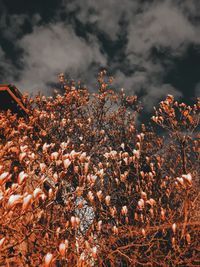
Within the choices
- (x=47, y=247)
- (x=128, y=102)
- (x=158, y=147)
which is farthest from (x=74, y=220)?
(x=128, y=102)

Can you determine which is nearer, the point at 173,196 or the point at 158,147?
the point at 173,196

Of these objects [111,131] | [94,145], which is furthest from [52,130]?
[111,131]

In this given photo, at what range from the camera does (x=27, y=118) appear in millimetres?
9195

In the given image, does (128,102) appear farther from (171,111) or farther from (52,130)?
(171,111)

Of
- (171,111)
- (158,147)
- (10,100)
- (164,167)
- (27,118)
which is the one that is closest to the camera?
(171,111)

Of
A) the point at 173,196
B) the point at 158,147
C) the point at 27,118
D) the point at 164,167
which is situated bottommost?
the point at 173,196

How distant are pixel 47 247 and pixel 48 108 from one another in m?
5.57

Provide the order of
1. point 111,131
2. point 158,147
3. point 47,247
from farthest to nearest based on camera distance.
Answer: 1. point 111,131
2. point 158,147
3. point 47,247

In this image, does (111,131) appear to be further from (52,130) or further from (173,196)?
(173,196)

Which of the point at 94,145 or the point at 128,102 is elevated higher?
the point at 128,102

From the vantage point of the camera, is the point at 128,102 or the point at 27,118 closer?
the point at 27,118

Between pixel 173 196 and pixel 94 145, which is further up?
pixel 94 145

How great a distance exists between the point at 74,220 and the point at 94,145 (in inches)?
241

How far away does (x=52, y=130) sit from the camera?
9.70m
